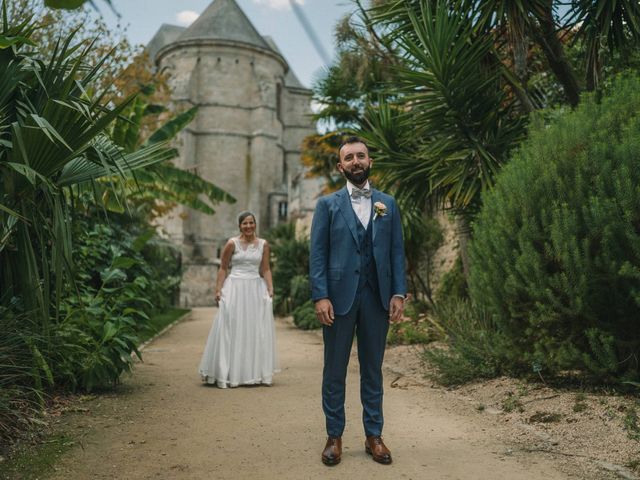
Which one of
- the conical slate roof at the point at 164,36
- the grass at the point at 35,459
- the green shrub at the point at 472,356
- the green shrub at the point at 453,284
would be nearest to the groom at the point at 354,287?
the grass at the point at 35,459

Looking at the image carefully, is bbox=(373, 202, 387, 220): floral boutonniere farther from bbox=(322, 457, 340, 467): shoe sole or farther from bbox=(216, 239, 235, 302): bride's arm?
bbox=(216, 239, 235, 302): bride's arm

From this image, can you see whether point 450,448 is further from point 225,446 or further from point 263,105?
point 263,105

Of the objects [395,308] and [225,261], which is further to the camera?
[225,261]

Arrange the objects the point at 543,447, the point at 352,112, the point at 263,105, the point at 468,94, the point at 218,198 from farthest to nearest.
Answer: the point at 263,105 < the point at 352,112 < the point at 218,198 < the point at 468,94 < the point at 543,447

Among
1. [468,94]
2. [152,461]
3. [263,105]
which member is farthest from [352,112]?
[263,105]

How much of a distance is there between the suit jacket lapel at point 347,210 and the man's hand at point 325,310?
1.43 ft

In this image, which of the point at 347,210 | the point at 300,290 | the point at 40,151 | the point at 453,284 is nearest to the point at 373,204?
the point at 347,210

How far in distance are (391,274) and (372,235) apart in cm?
30

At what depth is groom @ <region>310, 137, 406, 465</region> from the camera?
396 cm

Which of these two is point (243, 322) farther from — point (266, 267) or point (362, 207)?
point (362, 207)

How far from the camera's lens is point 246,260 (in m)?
7.54

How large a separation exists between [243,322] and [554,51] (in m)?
5.49

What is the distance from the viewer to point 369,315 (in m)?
4.01

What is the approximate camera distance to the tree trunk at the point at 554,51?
26.8ft
